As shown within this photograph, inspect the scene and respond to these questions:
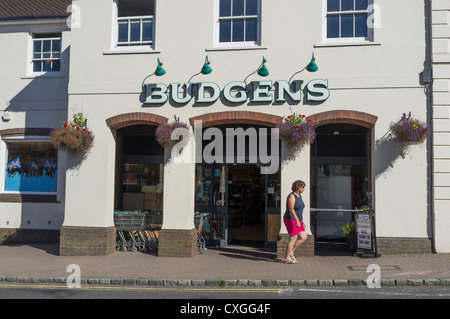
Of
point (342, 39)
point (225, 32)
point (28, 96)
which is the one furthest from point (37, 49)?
point (342, 39)

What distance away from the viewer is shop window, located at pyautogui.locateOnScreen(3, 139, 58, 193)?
1230 centimetres

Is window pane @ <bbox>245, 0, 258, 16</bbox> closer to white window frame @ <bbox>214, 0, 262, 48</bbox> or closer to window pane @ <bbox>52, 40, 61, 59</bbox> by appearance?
white window frame @ <bbox>214, 0, 262, 48</bbox>

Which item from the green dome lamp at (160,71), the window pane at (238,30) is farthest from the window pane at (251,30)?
the green dome lamp at (160,71)

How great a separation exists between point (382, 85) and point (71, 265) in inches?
313

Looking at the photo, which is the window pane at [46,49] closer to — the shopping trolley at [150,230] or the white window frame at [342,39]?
the shopping trolley at [150,230]

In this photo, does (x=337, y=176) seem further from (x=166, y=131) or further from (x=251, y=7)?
(x=251, y=7)

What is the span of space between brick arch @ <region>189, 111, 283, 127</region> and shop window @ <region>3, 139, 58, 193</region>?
497cm

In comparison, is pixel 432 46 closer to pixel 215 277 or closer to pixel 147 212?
pixel 215 277

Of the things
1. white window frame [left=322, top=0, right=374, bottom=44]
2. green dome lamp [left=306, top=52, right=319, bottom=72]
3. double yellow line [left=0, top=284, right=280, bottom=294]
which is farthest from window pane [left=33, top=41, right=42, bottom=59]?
white window frame [left=322, top=0, right=374, bottom=44]

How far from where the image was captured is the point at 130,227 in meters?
10.6

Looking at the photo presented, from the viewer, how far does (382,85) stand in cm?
956

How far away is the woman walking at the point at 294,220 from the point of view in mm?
8820

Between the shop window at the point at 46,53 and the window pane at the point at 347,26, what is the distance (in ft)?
26.1

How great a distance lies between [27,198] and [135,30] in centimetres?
572
